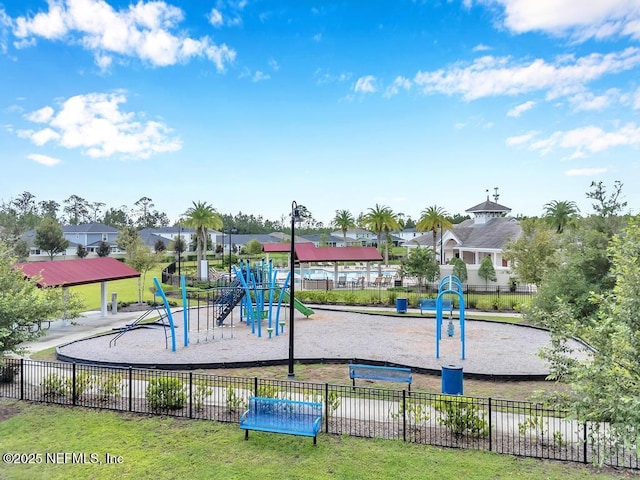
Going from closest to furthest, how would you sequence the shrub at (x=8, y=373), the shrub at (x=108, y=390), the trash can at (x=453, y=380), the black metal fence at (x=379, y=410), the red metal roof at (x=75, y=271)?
the black metal fence at (x=379, y=410) → the shrub at (x=108, y=390) → the trash can at (x=453, y=380) → the shrub at (x=8, y=373) → the red metal roof at (x=75, y=271)

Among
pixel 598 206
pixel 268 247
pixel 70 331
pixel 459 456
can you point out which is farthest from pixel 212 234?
pixel 459 456

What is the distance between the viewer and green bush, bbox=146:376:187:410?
465 inches

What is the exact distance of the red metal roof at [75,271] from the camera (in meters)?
22.3

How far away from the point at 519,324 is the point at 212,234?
87371 mm

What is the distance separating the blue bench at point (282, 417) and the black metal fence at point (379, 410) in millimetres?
425

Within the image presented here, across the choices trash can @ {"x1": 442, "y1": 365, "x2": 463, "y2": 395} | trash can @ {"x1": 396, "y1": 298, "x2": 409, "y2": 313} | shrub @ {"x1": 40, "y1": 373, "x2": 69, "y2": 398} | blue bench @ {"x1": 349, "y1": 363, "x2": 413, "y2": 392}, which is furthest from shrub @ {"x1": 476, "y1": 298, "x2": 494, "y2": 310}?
shrub @ {"x1": 40, "y1": 373, "x2": 69, "y2": 398}

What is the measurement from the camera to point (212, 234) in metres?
104

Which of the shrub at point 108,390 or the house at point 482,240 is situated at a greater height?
the house at point 482,240

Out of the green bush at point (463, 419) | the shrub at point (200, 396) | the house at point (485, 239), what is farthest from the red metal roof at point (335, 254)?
the green bush at point (463, 419)

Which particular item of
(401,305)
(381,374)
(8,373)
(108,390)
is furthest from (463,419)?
(401,305)

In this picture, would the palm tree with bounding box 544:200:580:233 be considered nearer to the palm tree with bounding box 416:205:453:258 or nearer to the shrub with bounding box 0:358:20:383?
the palm tree with bounding box 416:205:453:258

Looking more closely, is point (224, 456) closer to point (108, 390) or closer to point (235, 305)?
point (108, 390)

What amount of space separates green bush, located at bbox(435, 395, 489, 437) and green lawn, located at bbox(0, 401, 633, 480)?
0.77m

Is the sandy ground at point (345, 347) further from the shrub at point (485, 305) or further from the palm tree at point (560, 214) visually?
the palm tree at point (560, 214)
